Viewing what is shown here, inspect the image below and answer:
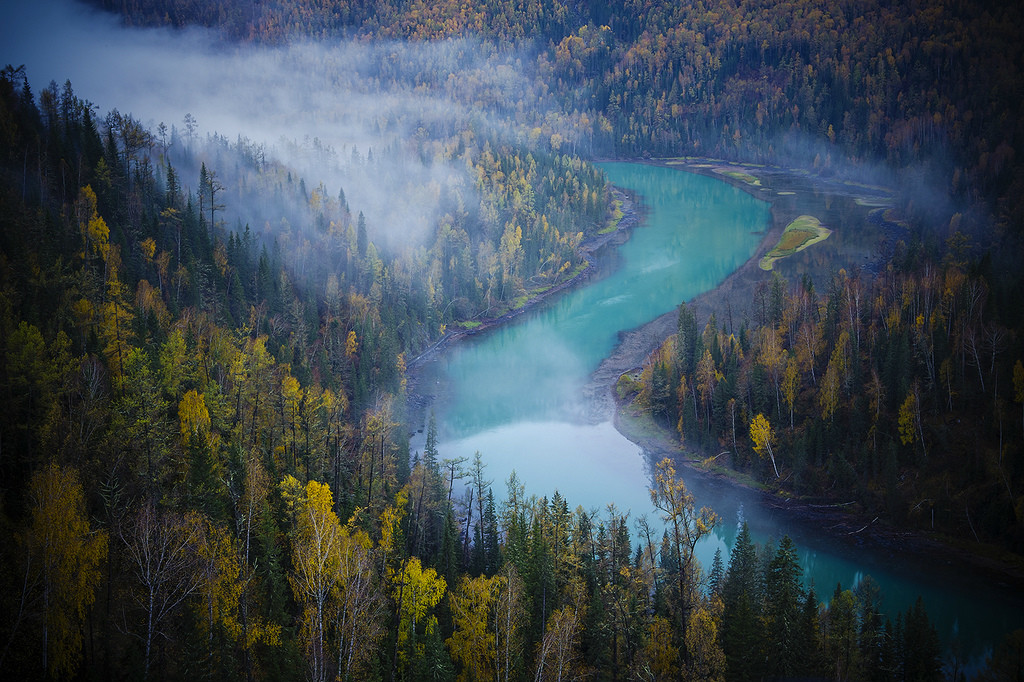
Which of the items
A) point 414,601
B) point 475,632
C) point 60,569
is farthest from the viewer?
point 414,601

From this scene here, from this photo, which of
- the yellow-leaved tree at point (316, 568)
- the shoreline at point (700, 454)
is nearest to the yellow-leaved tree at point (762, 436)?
the shoreline at point (700, 454)

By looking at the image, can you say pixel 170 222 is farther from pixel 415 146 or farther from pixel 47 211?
Result: pixel 415 146

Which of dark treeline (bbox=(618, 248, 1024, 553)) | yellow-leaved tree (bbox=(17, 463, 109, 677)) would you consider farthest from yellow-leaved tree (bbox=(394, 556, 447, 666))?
dark treeline (bbox=(618, 248, 1024, 553))

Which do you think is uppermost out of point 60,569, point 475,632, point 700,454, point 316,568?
point 60,569

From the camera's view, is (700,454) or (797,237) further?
(797,237)

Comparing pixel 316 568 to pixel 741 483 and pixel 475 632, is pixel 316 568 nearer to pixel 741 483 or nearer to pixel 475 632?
pixel 475 632

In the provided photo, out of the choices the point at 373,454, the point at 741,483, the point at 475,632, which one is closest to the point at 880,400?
the point at 741,483

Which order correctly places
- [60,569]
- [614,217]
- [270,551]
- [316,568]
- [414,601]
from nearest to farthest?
1. [60,569]
2. [316,568]
3. [270,551]
4. [414,601]
5. [614,217]

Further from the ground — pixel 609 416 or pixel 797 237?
pixel 797 237
